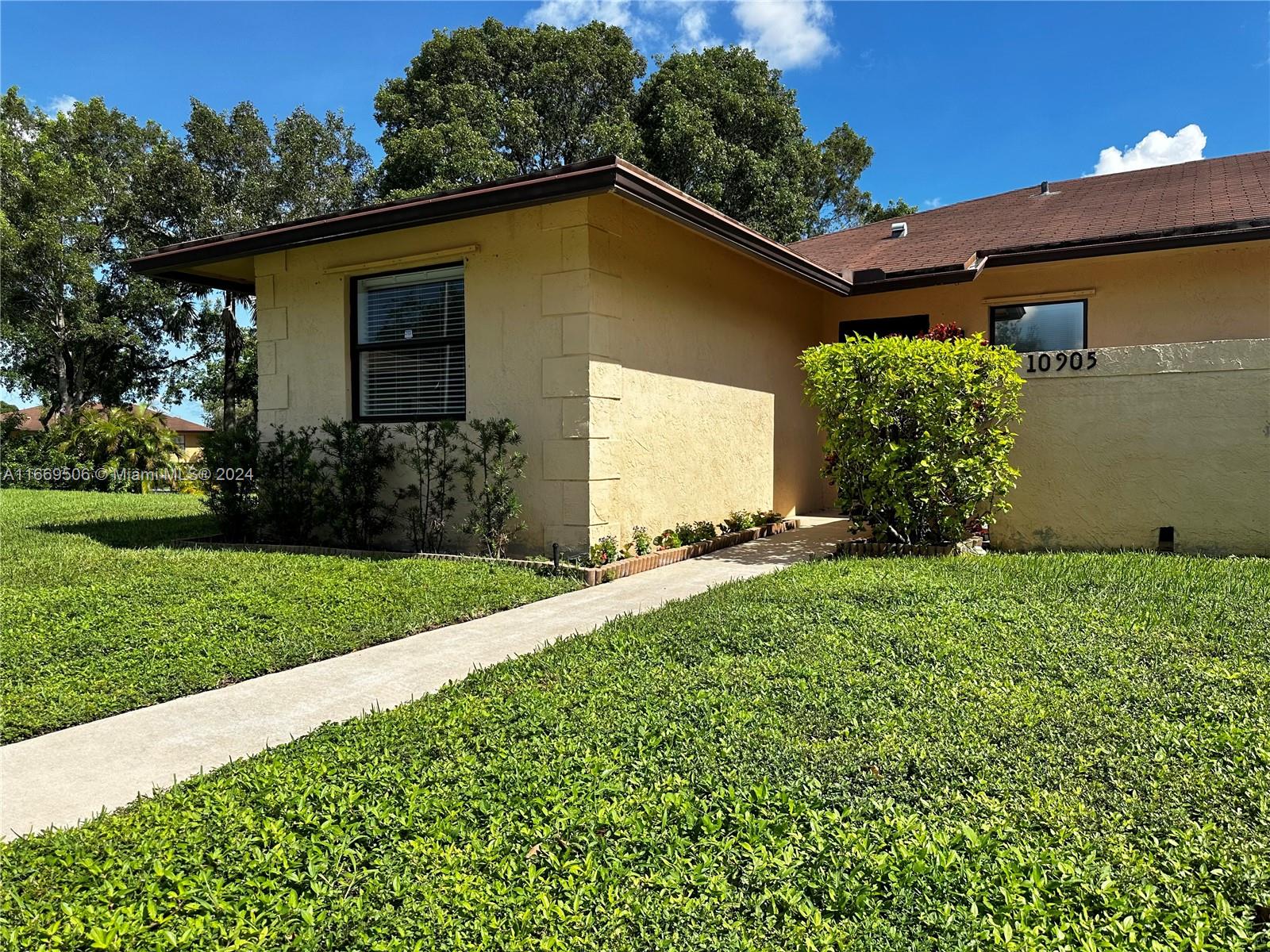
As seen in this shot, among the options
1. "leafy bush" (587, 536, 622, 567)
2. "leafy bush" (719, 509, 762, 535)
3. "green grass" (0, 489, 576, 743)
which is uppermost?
"leafy bush" (719, 509, 762, 535)

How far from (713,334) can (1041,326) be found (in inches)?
179

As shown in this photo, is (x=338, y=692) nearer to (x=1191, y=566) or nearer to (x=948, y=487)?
(x=948, y=487)

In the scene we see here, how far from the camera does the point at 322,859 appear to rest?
2.34 metres

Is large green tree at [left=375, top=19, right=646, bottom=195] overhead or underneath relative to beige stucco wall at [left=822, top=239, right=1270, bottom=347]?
overhead

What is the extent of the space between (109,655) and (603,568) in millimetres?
3668

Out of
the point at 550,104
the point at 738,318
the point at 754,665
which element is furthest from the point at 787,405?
the point at 550,104

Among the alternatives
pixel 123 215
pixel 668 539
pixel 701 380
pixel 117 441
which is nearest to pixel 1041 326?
pixel 701 380

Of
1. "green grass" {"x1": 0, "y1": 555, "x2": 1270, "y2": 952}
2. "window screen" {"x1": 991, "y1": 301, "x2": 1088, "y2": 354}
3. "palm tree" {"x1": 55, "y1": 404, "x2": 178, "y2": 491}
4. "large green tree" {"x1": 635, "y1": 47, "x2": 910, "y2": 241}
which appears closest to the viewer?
"green grass" {"x1": 0, "y1": 555, "x2": 1270, "y2": 952}

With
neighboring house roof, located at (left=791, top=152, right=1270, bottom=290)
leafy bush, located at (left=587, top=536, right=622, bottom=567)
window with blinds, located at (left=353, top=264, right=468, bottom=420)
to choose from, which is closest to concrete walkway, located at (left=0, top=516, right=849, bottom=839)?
leafy bush, located at (left=587, top=536, right=622, bottom=567)

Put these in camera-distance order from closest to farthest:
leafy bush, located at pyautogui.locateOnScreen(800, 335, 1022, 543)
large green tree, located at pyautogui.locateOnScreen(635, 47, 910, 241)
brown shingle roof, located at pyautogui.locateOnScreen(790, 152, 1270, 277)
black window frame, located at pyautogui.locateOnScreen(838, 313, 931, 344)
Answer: leafy bush, located at pyautogui.locateOnScreen(800, 335, 1022, 543) < brown shingle roof, located at pyautogui.locateOnScreen(790, 152, 1270, 277) < black window frame, located at pyautogui.locateOnScreen(838, 313, 931, 344) < large green tree, located at pyautogui.locateOnScreen(635, 47, 910, 241)

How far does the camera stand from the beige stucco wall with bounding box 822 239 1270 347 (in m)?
9.06

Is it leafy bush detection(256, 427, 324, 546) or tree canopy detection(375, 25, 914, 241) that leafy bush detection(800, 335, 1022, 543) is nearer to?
leafy bush detection(256, 427, 324, 546)

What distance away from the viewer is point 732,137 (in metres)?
25.6

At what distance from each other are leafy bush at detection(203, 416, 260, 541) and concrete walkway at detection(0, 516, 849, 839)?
430cm
